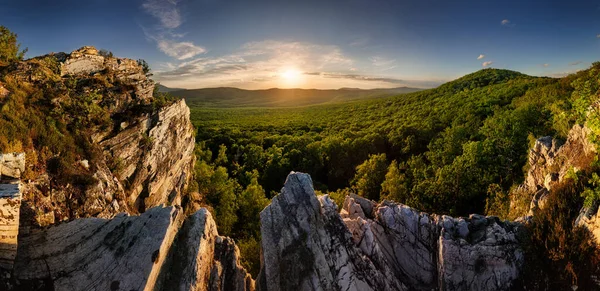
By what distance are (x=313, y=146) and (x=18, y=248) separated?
208ft

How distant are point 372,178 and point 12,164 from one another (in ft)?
136

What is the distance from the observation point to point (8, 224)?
35.9 ft

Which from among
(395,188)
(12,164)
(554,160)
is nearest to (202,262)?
(12,164)

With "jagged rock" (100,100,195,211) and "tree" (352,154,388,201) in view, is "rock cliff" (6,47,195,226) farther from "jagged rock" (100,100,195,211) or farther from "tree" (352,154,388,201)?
"tree" (352,154,388,201)

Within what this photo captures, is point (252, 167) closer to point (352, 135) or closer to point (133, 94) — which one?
point (352, 135)

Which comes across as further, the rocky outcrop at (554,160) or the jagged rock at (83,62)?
the jagged rock at (83,62)

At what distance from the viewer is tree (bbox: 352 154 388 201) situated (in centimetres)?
4522

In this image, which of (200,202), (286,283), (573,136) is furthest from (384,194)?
(286,283)

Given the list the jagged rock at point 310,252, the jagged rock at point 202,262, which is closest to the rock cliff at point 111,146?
the jagged rock at point 202,262

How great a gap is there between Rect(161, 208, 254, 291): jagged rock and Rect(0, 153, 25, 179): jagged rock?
791cm

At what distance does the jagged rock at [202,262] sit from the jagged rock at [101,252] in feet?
2.16

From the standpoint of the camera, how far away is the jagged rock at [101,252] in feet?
35.0

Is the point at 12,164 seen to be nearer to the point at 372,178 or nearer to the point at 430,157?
the point at 372,178

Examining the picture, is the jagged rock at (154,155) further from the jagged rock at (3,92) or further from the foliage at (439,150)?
the foliage at (439,150)
